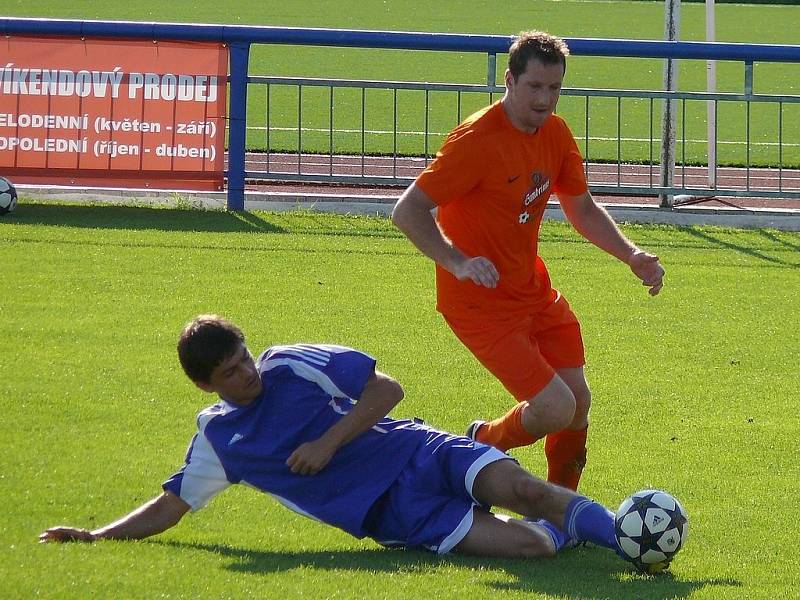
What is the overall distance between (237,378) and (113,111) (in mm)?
8791

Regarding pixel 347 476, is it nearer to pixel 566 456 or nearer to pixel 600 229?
pixel 566 456

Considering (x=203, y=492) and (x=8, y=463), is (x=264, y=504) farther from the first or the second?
(x=8, y=463)

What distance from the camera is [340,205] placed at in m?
14.0

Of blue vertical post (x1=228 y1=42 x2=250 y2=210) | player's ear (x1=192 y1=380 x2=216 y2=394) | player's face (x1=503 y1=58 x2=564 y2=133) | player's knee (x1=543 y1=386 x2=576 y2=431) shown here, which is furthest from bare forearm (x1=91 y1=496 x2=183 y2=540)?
blue vertical post (x1=228 y1=42 x2=250 y2=210)

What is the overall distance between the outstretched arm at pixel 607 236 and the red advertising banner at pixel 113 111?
25.7ft

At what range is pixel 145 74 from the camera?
1345 cm

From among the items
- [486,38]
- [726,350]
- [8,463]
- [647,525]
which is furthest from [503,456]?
[486,38]

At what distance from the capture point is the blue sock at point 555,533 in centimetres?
541

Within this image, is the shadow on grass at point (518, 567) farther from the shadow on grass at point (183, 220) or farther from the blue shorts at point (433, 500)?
the shadow on grass at point (183, 220)

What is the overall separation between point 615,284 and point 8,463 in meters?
5.67

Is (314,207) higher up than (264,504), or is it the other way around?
(314,207)

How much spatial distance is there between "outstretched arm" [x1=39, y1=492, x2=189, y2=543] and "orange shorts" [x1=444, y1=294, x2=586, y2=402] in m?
1.35

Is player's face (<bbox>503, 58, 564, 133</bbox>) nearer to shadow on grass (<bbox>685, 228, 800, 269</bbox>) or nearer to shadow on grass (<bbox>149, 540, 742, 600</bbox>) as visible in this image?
Answer: shadow on grass (<bbox>149, 540, 742, 600</bbox>)

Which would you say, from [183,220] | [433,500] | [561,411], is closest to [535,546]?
[433,500]
